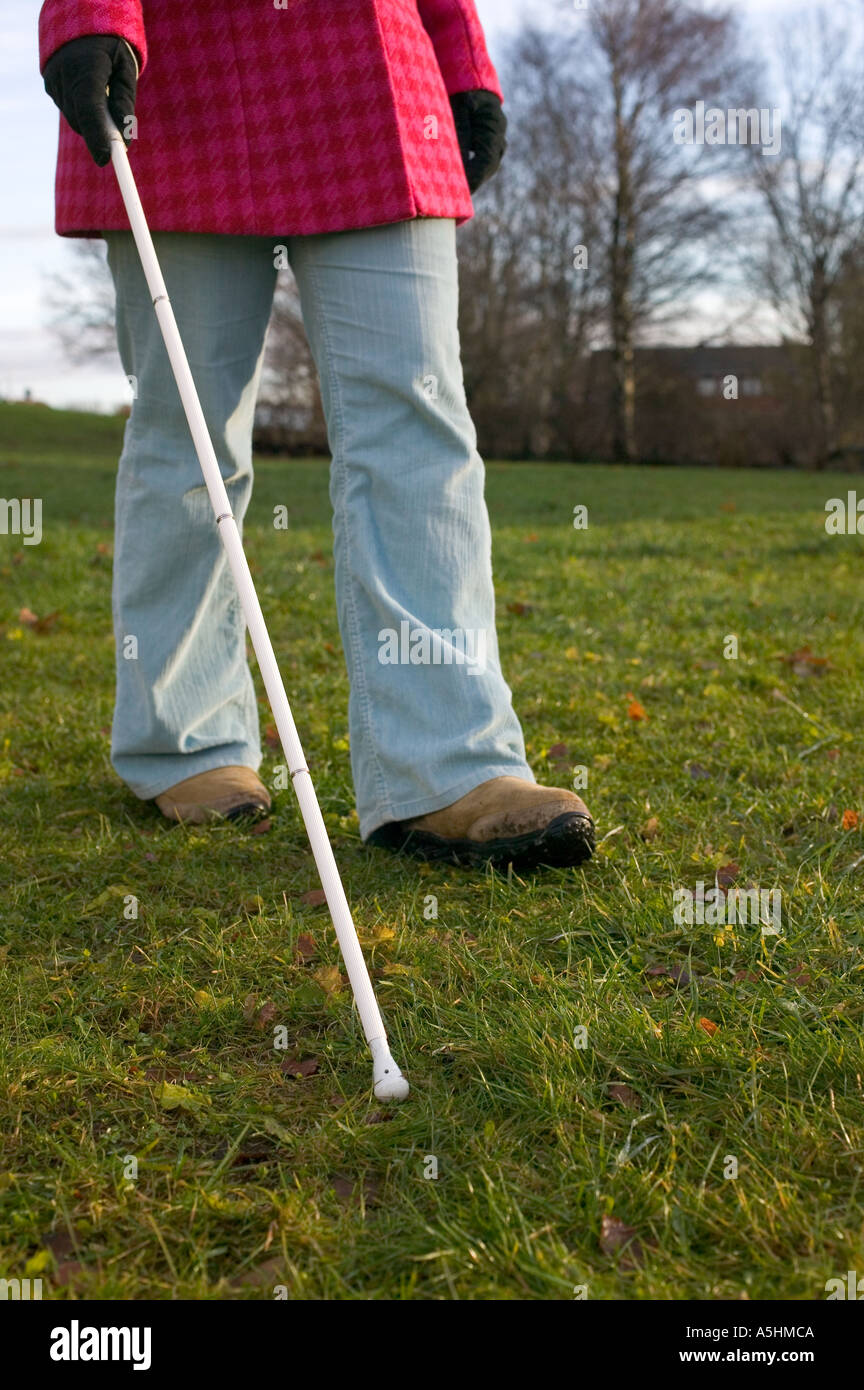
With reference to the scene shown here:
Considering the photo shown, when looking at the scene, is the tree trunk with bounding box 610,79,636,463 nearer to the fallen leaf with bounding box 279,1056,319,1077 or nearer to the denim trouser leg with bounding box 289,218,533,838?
the denim trouser leg with bounding box 289,218,533,838

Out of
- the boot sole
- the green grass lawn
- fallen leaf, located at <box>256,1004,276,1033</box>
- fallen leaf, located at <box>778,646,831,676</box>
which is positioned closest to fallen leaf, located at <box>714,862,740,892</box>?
the green grass lawn

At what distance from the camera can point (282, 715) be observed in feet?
6.33

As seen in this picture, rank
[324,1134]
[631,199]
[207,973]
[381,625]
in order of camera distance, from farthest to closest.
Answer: [631,199] → [381,625] → [207,973] → [324,1134]

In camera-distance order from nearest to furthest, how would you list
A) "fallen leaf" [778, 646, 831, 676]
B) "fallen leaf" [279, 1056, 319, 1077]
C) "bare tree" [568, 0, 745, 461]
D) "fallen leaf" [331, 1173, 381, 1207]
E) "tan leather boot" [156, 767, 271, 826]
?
"fallen leaf" [331, 1173, 381, 1207] < "fallen leaf" [279, 1056, 319, 1077] < "tan leather boot" [156, 767, 271, 826] < "fallen leaf" [778, 646, 831, 676] < "bare tree" [568, 0, 745, 461]

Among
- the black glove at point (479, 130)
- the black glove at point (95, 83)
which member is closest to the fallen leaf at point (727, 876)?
the black glove at point (479, 130)

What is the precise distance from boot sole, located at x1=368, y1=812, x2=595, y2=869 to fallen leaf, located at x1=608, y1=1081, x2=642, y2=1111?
0.75 metres

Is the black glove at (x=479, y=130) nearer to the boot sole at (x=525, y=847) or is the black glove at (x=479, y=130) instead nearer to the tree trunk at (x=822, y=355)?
the boot sole at (x=525, y=847)

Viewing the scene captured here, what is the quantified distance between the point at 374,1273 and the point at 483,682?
135 centimetres

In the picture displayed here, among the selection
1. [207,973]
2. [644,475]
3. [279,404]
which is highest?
[279,404]

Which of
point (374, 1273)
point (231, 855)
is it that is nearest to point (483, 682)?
point (231, 855)

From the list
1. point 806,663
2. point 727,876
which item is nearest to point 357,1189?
point 727,876

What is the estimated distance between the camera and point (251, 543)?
825cm

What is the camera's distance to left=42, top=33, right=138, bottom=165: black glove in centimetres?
223
